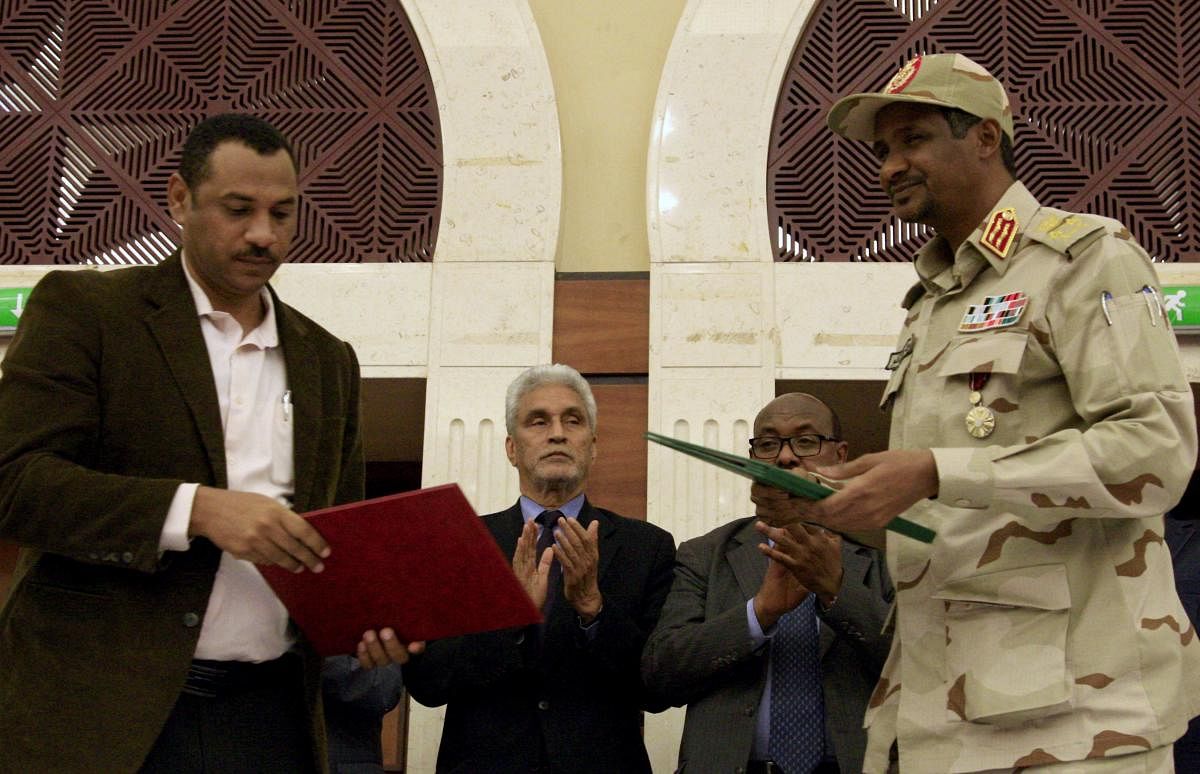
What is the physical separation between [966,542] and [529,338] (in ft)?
10.1

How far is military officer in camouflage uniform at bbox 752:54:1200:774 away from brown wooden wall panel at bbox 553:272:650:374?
2684mm

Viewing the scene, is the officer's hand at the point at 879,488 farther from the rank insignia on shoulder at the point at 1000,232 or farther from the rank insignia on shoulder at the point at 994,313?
the rank insignia on shoulder at the point at 1000,232

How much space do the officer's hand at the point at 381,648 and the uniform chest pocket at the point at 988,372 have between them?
3.72 feet

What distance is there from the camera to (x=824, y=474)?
2.52 metres

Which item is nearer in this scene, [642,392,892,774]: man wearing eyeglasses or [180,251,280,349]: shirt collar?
[180,251,280,349]: shirt collar

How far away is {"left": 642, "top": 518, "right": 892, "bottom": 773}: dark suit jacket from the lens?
3.49 m

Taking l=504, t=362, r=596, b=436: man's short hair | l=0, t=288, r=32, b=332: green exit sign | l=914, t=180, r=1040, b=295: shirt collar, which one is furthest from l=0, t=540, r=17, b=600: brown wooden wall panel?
l=914, t=180, r=1040, b=295: shirt collar

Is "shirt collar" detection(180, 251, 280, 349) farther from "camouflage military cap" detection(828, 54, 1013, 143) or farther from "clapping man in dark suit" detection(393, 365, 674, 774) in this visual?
"camouflage military cap" detection(828, 54, 1013, 143)

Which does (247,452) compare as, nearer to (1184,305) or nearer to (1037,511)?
(1037,511)

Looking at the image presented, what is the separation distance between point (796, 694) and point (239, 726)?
1.60 meters

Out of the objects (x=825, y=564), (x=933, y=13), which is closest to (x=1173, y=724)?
(x=825, y=564)

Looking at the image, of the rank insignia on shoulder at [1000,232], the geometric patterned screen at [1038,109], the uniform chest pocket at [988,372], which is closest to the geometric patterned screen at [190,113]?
the geometric patterned screen at [1038,109]

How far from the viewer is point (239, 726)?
8.28 ft

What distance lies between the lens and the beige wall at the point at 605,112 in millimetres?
5734
